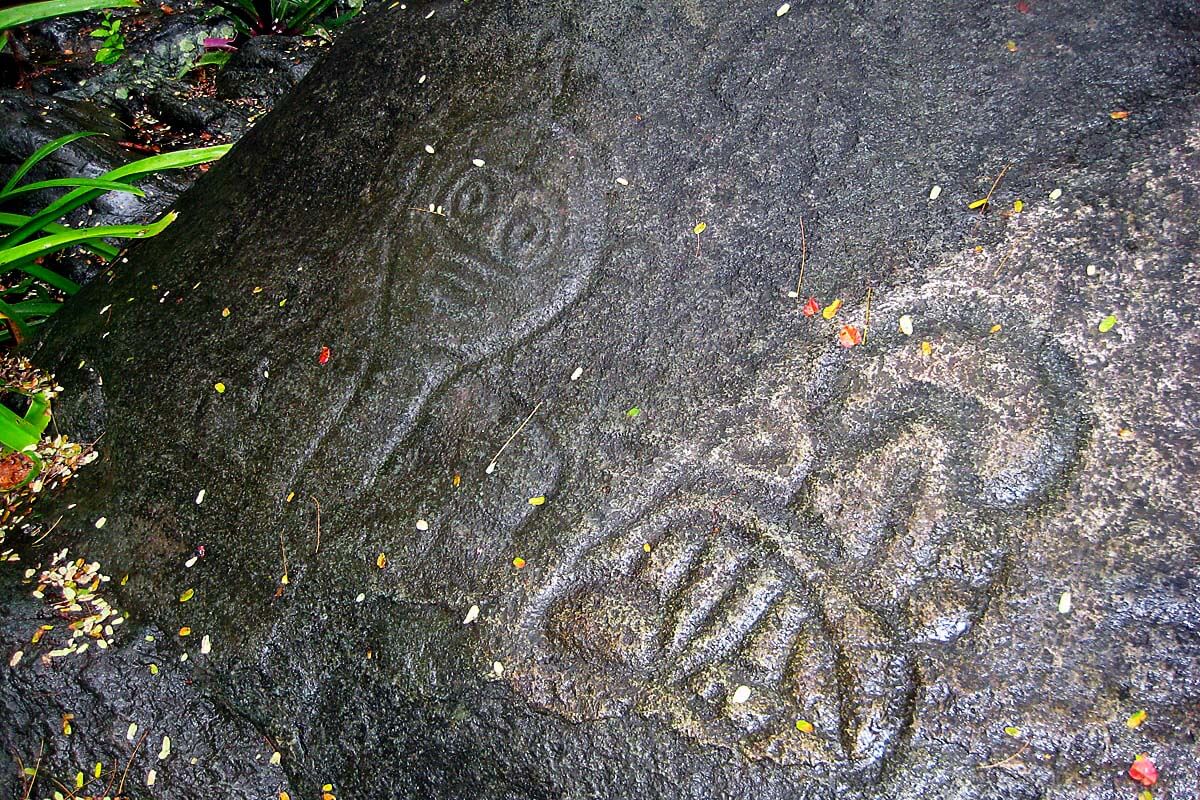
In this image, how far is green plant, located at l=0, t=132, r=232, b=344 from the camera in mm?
2734

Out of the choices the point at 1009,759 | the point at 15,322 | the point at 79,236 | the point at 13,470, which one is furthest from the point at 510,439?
the point at 15,322

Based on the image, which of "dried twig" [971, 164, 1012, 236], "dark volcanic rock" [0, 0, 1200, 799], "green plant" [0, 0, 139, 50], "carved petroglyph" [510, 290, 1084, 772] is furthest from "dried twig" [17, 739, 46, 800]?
"green plant" [0, 0, 139, 50]

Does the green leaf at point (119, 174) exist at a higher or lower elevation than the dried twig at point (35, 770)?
higher

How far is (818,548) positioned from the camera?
5.17 feet

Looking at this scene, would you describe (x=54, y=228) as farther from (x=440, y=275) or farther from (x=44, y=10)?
(x=440, y=275)

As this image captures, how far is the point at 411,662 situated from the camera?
1714 mm

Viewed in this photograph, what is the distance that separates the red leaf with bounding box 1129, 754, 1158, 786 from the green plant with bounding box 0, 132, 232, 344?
252cm

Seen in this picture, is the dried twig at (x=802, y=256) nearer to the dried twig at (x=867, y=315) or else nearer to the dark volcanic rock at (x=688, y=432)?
the dark volcanic rock at (x=688, y=432)

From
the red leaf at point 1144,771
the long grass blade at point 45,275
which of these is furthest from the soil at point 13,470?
the red leaf at point 1144,771

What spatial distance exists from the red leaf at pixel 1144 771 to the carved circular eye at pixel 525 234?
1.36m

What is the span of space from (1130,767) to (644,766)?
70cm

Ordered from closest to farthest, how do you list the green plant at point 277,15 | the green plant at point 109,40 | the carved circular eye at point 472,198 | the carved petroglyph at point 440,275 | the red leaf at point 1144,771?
the red leaf at point 1144,771 < the carved petroglyph at point 440,275 < the carved circular eye at point 472,198 < the green plant at point 109,40 < the green plant at point 277,15

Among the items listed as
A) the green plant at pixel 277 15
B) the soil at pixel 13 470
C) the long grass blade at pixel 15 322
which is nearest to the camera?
the soil at pixel 13 470

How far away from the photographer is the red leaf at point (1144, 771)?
132 centimetres
